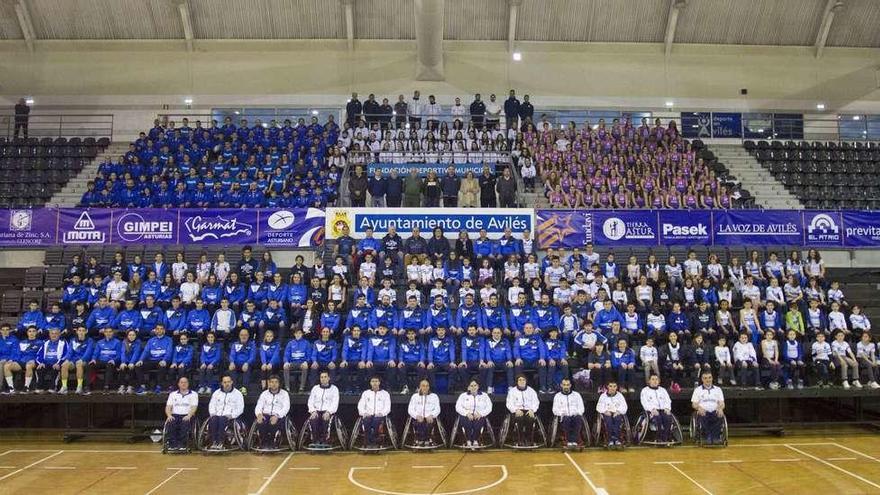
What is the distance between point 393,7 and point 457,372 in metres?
19.0

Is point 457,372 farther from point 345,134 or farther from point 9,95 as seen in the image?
point 9,95

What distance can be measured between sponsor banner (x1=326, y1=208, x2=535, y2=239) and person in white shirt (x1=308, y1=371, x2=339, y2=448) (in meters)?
6.68

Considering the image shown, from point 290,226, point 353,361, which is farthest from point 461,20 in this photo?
point 353,361

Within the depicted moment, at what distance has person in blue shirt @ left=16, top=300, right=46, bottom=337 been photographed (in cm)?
1547

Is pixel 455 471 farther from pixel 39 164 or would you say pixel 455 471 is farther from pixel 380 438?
pixel 39 164

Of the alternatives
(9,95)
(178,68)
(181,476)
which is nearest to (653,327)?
(181,476)

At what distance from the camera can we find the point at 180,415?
12891 millimetres

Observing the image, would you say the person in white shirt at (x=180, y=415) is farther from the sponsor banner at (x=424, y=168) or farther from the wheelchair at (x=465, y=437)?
the sponsor banner at (x=424, y=168)

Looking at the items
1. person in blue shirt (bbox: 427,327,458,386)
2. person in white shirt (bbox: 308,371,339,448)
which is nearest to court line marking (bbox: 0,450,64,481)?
person in white shirt (bbox: 308,371,339,448)

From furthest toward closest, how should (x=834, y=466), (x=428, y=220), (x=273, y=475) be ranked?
(x=428, y=220)
(x=834, y=466)
(x=273, y=475)

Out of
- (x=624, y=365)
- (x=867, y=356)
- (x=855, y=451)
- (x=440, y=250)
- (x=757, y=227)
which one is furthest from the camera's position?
(x=757, y=227)

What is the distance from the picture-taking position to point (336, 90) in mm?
29266

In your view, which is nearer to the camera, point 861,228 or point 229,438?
point 229,438

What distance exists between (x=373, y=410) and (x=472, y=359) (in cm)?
258
